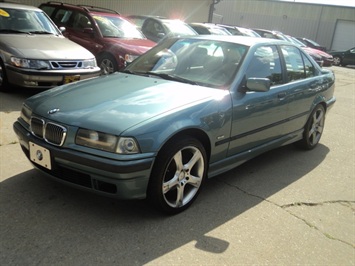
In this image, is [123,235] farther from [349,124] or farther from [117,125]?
[349,124]

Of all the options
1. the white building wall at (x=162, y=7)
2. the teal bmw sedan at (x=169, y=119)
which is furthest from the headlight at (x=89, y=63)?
the white building wall at (x=162, y=7)

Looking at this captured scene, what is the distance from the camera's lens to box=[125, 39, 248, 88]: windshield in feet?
12.5

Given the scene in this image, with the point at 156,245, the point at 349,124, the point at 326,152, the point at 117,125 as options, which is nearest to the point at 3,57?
the point at 117,125

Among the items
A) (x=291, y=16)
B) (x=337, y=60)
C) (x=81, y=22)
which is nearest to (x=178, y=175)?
(x=81, y=22)

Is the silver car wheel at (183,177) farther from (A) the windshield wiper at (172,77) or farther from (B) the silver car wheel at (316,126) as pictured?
(B) the silver car wheel at (316,126)

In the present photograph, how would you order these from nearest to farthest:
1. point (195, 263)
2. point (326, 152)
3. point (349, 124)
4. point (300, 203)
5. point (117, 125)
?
point (195, 263) < point (117, 125) < point (300, 203) < point (326, 152) < point (349, 124)

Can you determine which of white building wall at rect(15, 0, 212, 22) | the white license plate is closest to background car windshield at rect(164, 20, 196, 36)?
white building wall at rect(15, 0, 212, 22)

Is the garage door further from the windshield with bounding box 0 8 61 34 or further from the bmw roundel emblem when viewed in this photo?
the bmw roundel emblem

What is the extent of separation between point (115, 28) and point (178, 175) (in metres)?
6.27

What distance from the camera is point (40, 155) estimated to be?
3.07 meters

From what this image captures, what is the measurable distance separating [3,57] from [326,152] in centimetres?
519

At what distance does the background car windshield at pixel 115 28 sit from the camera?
8508mm

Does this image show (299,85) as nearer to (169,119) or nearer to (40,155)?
(169,119)

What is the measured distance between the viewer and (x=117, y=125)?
2857mm
